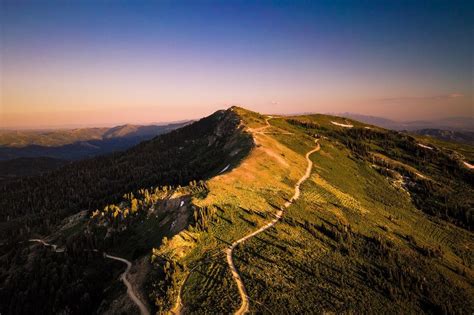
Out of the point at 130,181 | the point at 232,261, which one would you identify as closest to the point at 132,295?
the point at 232,261

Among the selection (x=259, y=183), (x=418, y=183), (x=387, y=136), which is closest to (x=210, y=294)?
(x=259, y=183)

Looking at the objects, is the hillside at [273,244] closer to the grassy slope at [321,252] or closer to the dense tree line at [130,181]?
the grassy slope at [321,252]

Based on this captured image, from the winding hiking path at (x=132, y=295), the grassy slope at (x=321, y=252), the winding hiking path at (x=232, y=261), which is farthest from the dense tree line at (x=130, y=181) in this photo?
the winding hiking path at (x=132, y=295)

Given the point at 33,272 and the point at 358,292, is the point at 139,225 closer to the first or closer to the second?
the point at 33,272

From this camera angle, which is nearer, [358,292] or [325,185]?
[358,292]

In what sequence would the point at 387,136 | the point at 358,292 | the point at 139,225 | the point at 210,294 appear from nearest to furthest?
the point at 210,294, the point at 358,292, the point at 139,225, the point at 387,136

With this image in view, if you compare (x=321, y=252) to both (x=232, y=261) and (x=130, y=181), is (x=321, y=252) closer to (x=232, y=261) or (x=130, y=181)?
(x=232, y=261)

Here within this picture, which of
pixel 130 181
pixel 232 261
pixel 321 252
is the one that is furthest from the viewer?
pixel 130 181
